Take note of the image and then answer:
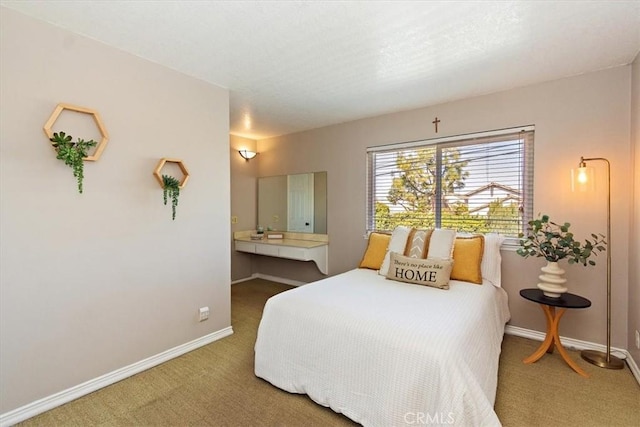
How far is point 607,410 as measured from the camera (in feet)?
6.06

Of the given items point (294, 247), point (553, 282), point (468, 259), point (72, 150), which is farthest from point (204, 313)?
point (553, 282)

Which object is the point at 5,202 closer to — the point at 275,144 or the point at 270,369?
the point at 270,369

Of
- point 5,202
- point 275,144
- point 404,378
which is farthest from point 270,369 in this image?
point 275,144

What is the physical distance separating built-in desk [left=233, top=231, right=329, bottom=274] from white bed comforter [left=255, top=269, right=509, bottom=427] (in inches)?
62.9

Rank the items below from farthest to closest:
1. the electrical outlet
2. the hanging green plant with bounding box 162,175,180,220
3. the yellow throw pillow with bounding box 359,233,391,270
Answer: the yellow throw pillow with bounding box 359,233,391,270
the electrical outlet
the hanging green plant with bounding box 162,175,180,220

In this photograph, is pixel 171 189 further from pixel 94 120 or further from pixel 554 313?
pixel 554 313

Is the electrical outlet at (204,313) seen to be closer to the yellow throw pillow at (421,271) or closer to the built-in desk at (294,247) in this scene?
the built-in desk at (294,247)

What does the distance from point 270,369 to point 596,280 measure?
2.79 meters

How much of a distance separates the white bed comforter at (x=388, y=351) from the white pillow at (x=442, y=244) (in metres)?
0.41

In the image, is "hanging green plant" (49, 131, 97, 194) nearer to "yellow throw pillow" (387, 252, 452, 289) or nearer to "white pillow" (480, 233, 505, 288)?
"yellow throw pillow" (387, 252, 452, 289)

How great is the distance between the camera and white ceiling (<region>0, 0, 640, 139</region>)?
1747 millimetres

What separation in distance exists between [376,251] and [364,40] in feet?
6.46

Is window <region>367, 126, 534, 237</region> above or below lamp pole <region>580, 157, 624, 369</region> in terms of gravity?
above

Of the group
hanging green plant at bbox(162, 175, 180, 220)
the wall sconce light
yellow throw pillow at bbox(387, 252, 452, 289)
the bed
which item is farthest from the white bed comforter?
the wall sconce light
